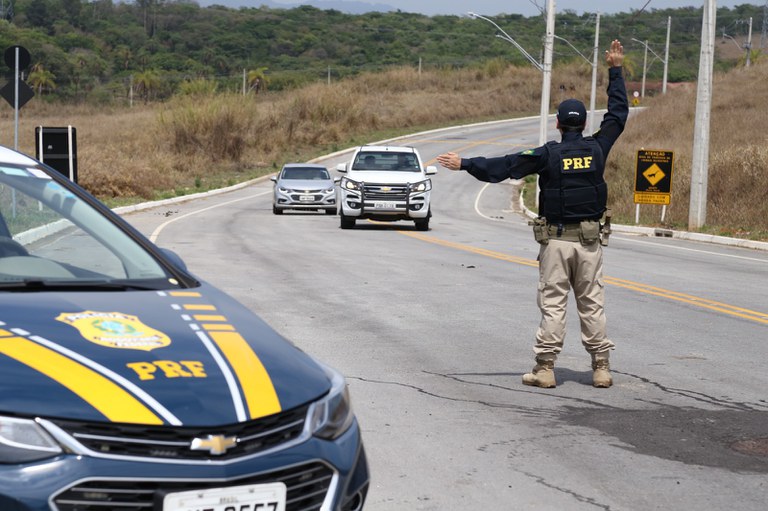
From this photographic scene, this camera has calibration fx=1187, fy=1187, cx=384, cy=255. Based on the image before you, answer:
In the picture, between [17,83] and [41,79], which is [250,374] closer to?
[17,83]

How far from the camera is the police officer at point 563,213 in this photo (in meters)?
8.45

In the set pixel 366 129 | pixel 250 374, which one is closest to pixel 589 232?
pixel 250 374

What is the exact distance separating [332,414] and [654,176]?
28794 mm

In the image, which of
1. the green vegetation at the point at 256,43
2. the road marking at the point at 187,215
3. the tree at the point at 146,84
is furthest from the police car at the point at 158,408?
the tree at the point at 146,84

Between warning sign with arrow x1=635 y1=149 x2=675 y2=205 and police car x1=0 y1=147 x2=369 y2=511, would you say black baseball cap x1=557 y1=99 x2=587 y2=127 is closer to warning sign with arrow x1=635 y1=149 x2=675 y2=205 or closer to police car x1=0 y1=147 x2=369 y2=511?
police car x1=0 y1=147 x2=369 y2=511

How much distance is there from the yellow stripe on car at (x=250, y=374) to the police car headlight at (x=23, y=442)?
2.08ft

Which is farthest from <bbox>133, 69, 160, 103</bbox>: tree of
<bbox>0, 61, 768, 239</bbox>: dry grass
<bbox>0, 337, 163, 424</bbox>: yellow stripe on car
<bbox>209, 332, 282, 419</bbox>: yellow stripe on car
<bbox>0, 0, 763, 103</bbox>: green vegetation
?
<bbox>0, 337, 163, 424</bbox>: yellow stripe on car

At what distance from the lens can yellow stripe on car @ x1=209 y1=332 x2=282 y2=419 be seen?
379cm

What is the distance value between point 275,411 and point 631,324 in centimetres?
879

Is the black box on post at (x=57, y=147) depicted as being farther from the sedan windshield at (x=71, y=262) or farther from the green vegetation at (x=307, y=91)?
the sedan windshield at (x=71, y=262)

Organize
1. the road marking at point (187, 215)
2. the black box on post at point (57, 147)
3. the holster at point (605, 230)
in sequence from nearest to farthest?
1. the holster at point (605, 230)
2. the road marking at point (187, 215)
3. the black box on post at point (57, 147)

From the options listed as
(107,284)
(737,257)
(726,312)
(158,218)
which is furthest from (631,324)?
(158,218)

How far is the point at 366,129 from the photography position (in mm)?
77250

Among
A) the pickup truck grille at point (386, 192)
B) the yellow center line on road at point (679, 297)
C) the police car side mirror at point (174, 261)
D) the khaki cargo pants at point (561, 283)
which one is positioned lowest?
the yellow center line on road at point (679, 297)
